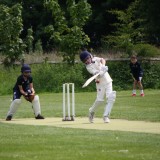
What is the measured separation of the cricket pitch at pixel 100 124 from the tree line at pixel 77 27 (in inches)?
774

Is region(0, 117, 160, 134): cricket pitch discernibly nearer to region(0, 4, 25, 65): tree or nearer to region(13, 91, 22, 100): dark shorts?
region(13, 91, 22, 100): dark shorts

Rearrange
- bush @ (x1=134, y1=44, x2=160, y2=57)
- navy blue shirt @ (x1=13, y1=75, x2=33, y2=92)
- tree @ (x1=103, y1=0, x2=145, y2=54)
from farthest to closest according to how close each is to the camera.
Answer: tree @ (x1=103, y1=0, x2=145, y2=54) → bush @ (x1=134, y1=44, x2=160, y2=57) → navy blue shirt @ (x1=13, y1=75, x2=33, y2=92)

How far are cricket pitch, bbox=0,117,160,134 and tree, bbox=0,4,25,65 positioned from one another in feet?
63.5

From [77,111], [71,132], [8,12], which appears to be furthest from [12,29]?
[71,132]

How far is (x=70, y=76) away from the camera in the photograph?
38.7 meters

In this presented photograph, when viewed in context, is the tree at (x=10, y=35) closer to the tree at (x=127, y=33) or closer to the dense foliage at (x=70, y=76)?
the dense foliage at (x=70, y=76)

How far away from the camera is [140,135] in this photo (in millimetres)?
15492

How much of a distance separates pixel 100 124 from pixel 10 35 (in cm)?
2235

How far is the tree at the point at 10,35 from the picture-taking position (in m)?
40.2

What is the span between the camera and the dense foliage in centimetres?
3828

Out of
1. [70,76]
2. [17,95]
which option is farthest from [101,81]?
[70,76]

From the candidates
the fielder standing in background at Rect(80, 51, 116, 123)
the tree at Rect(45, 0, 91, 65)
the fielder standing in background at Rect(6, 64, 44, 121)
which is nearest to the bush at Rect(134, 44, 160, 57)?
the tree at Rect(45, 0, 91, 65)

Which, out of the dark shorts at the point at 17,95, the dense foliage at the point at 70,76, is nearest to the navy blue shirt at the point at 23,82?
the dark shorts at the point at 17,95

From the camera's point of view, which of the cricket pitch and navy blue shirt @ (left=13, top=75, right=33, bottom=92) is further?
navy blue shirt @ (left=13, top=75, right=33, bottom=92)
